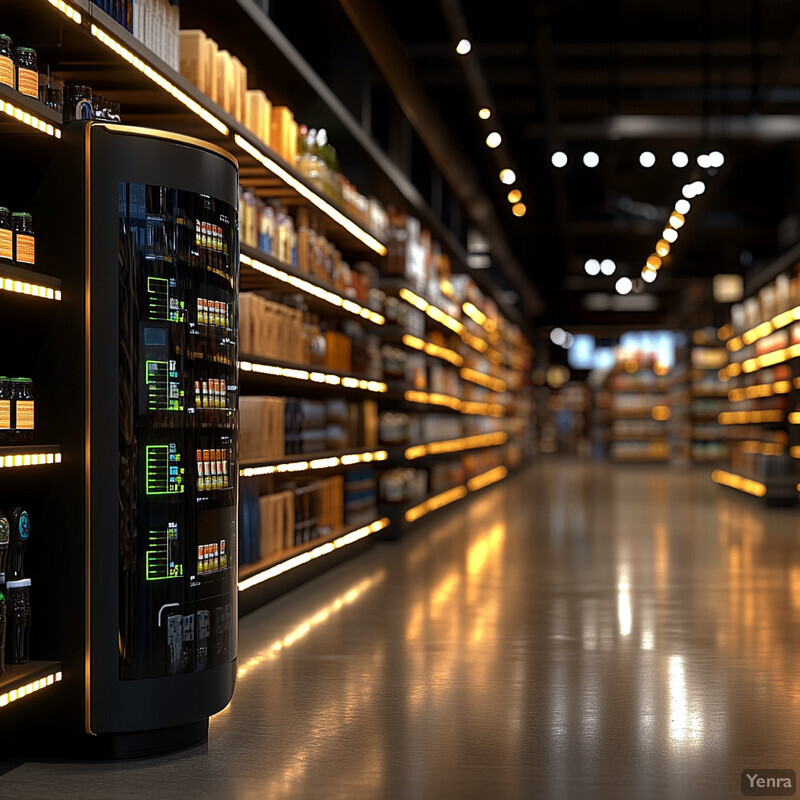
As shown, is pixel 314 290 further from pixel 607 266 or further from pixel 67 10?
pixel 607 266

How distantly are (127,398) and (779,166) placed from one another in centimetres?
1931

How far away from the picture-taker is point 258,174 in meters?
6.45

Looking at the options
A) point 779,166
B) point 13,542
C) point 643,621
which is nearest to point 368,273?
point 643,621

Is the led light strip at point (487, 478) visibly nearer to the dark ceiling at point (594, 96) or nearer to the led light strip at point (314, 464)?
the dark ceiling at point (594, 96)

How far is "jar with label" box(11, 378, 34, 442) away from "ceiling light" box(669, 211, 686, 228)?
43.9 feet

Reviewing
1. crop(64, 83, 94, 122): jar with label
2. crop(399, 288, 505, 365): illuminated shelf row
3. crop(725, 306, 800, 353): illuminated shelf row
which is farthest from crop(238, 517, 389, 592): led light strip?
crop(725, 306, 800, 353): illuminated shelf row

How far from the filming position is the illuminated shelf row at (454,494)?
37.0 feet

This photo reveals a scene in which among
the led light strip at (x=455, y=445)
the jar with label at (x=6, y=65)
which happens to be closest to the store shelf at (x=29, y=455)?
→ the jar with label at (x=6, y=65)

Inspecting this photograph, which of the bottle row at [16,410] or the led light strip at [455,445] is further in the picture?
the led light strip at [455,445]

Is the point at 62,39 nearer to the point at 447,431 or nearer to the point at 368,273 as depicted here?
the point at 368,273

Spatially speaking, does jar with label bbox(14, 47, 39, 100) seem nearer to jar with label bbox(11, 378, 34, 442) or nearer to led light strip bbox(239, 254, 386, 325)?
jar with label bbox(11, 378, 34, 442)

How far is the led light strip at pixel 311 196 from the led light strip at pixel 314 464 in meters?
1.62

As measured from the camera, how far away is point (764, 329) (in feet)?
53.0

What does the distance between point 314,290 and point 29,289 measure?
3952 millimetres
